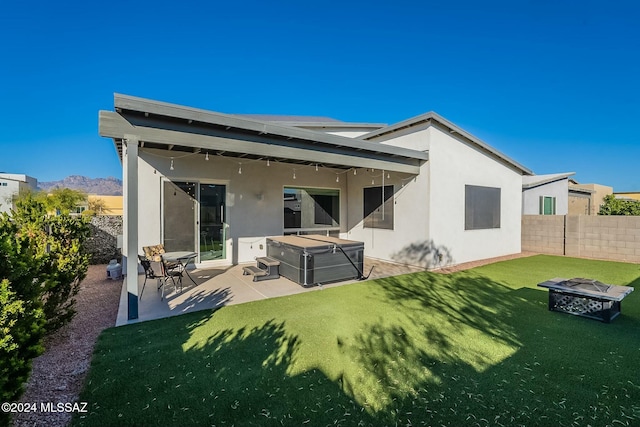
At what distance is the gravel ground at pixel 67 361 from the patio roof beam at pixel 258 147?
2.88m

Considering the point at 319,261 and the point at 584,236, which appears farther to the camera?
the point at 584,236

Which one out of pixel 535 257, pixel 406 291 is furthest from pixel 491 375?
pixel 535 257

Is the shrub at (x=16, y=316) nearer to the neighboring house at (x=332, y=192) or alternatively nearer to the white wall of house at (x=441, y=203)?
the neighboring house at (x=332, y=192)

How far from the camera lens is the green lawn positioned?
2438 mm

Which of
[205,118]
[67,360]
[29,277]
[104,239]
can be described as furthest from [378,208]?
[104,239]

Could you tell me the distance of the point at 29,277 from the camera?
8.70 ft

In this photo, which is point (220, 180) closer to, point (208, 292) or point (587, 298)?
point (208, 292)

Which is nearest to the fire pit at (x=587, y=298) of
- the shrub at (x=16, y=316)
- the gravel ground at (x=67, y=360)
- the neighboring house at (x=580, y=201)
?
the gravel ground at (x=67, y=360)

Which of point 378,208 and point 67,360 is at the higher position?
point 378,208

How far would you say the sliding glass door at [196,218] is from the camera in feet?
26.1

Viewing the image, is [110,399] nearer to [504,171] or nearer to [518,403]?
[518,403]

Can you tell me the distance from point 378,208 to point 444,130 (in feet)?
10.3

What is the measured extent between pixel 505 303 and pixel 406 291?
179 centimetres

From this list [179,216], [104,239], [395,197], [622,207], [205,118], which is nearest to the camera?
[205,118]
